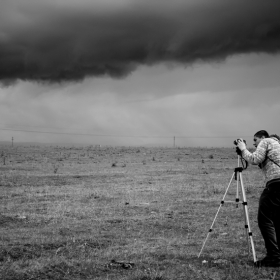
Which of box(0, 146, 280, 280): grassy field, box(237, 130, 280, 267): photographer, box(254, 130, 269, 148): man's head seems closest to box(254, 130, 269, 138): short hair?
box(254, 130, 269, 148): man's head

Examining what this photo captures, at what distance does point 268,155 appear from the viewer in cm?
738

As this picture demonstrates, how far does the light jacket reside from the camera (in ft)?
24.1

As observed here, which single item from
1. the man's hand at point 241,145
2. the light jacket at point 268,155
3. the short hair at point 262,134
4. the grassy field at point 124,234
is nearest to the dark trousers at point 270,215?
the light jacket at point 268,155

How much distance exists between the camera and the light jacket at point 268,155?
7.33 metres

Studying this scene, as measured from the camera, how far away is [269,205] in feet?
24.3

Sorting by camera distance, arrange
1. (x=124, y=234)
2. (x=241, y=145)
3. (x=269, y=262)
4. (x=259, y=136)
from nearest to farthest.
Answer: (x=269, y=262), (x=241, y=145), (x=259, y=136), (x=124, y=234)

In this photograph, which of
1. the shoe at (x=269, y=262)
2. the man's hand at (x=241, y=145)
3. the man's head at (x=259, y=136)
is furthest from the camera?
the man's head at (x=259, y=136)

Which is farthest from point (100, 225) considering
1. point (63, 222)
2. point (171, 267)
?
point (171, 267)

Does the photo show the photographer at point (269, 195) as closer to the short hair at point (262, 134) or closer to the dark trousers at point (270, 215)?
the dark trousers at point (270, 215)

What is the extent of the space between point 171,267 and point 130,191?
13.3 metres

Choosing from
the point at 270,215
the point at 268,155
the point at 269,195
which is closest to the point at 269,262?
the point at 270,215

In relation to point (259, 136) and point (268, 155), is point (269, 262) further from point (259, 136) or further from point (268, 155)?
point (259, 136)

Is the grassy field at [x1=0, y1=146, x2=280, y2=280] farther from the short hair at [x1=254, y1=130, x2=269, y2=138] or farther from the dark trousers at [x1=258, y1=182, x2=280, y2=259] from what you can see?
the short hair at [x1=254, y1=130, x2=269, y2=138]

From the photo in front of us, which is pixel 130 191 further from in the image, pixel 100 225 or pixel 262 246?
pixel 262 246
